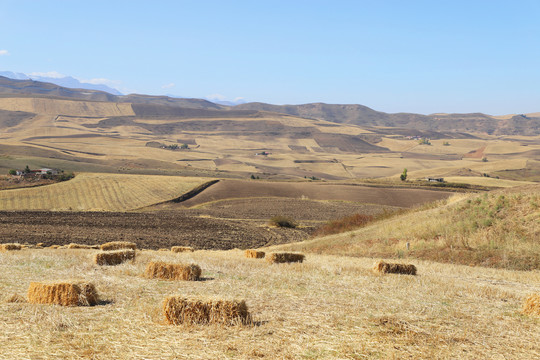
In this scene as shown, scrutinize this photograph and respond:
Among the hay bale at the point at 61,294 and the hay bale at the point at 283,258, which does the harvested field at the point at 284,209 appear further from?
the hay bale at the point at 61,294

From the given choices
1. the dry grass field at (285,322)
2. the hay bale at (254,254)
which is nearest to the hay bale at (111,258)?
the dry grass field at (285,322)

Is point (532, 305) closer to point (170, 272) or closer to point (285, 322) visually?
point (285, 322)

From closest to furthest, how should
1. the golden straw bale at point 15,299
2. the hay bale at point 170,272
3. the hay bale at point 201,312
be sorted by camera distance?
the hay bale at point 201,312 → the golden straw bale at point 15,299 → the hay bale at point 170,272

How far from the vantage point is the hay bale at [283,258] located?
1931 cm

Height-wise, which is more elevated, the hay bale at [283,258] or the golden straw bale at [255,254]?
the hay bale at [283,258]

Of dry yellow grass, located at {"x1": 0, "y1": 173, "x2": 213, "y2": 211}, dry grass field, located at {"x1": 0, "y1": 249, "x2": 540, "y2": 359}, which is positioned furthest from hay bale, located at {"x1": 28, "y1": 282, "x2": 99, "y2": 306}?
dry yellow grass, located at {"x1": 0, "y1": 173, "x2": 213, "y2": 211}

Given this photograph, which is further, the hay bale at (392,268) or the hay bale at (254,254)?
the hay bale at (254,254)

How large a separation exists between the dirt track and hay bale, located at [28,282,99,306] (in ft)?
98.7

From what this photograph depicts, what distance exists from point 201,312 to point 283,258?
11.2m

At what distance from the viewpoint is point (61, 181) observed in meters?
93.4

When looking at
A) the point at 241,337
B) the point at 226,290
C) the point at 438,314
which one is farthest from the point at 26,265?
the point at 438,314

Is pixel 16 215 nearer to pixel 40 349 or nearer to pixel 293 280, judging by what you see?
pixel 293 280

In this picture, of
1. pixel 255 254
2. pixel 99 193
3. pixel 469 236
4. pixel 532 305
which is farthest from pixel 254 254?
pixel 99 193

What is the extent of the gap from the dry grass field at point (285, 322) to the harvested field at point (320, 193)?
72.2 m
